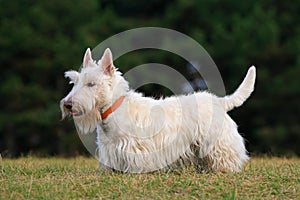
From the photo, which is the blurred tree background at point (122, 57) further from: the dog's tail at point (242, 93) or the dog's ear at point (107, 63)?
the dog's ear at point (107, 63)

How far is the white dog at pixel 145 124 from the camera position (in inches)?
328

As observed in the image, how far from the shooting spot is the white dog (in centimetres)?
833

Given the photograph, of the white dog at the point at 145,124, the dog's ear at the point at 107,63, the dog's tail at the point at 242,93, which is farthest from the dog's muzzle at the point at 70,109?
the dog's tail at the point at 242,93

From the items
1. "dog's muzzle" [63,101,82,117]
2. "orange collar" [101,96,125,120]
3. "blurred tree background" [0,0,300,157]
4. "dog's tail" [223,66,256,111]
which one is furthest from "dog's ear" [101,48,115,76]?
"blurred tree background" [0,0,300,157]

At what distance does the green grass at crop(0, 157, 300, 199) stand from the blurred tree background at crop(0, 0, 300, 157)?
17154mm

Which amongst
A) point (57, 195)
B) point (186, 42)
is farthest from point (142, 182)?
point (186, 42)

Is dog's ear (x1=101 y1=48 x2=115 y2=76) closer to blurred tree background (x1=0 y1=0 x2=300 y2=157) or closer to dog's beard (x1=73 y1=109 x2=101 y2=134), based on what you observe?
dog's beard (x1=73 y1=109 x2=101 y2=134)

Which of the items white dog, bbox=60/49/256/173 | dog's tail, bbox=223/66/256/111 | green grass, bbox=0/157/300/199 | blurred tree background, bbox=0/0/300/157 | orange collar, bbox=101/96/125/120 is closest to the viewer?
green grass, bbox=0/157/300/199

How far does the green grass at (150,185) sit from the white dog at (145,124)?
1.19 ft

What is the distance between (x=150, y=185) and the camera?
7371 millimetres

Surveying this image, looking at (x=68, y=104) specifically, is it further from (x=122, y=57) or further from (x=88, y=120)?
(x=122, y=57)

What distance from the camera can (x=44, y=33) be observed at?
2677 cm

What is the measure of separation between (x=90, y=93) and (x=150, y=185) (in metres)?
1.68

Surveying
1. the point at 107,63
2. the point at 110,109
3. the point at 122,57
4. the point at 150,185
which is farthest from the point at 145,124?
the point at 122,57
